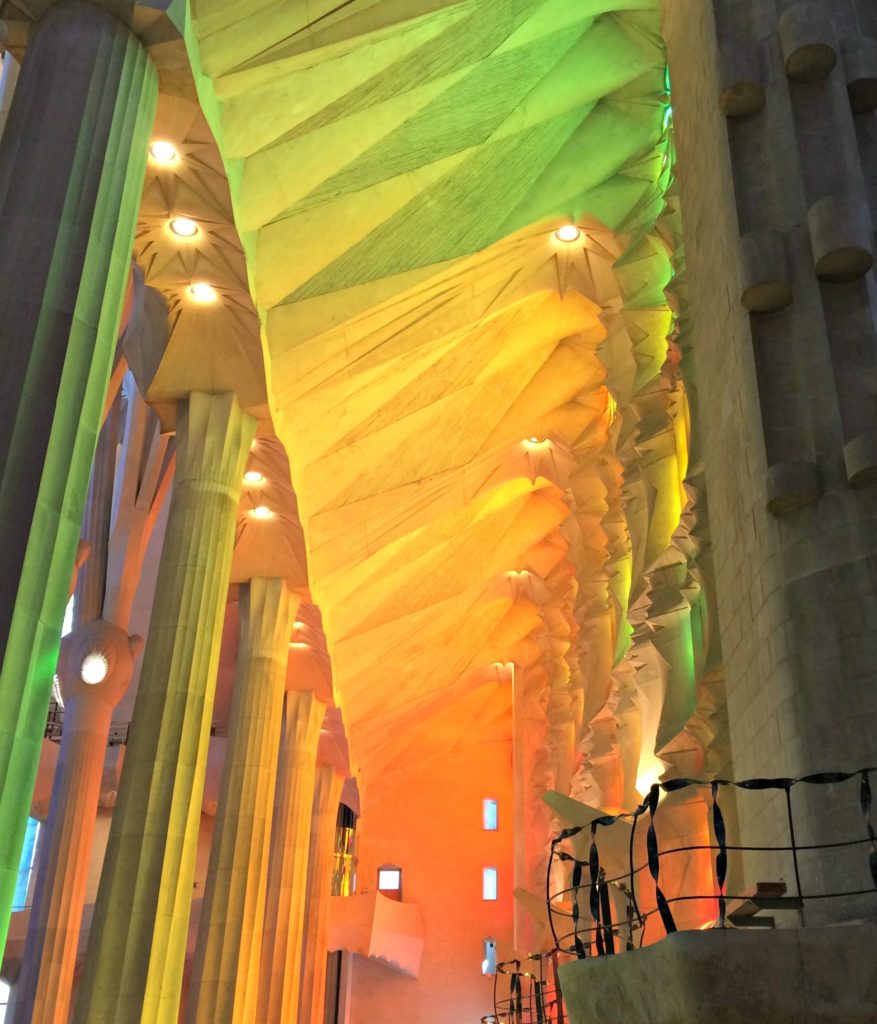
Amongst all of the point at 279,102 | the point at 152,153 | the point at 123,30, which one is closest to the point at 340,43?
the point at 279,102

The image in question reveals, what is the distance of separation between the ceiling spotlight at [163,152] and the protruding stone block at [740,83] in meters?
4.99

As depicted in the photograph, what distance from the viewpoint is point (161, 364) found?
528 inches

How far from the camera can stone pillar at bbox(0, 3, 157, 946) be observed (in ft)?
23.4

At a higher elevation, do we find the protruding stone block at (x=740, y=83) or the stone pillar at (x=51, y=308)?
the protruding stone block at (x=740, y=83)

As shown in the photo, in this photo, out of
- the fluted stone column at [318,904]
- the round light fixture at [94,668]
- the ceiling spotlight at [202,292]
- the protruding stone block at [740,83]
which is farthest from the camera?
the fluted stone column at [318,904]

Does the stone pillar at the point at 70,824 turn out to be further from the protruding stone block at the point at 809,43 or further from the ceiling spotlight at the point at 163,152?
the protruding stone block at the point at 809,43

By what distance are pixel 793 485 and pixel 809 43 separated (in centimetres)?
406

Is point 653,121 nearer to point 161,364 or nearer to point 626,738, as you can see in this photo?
point 161,364

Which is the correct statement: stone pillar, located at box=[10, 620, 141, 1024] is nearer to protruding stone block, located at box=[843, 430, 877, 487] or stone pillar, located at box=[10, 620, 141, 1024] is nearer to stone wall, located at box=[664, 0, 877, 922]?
stone wall, located at box=[664, 0, 877, 922]

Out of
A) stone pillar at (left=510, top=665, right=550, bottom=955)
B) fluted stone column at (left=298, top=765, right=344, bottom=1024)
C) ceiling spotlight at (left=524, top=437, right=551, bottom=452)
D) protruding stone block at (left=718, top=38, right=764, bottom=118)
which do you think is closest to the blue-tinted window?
fluted stone column at (left=298, top=765, right=344, bottom=1024)

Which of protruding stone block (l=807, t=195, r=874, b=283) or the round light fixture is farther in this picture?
the round light fixture

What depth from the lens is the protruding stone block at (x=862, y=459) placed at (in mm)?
8352

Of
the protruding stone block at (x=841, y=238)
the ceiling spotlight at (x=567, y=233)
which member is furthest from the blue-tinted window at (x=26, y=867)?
the protruding stone block at (x=841, y=238)

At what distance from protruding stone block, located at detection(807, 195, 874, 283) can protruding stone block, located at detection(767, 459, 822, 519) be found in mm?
1703
